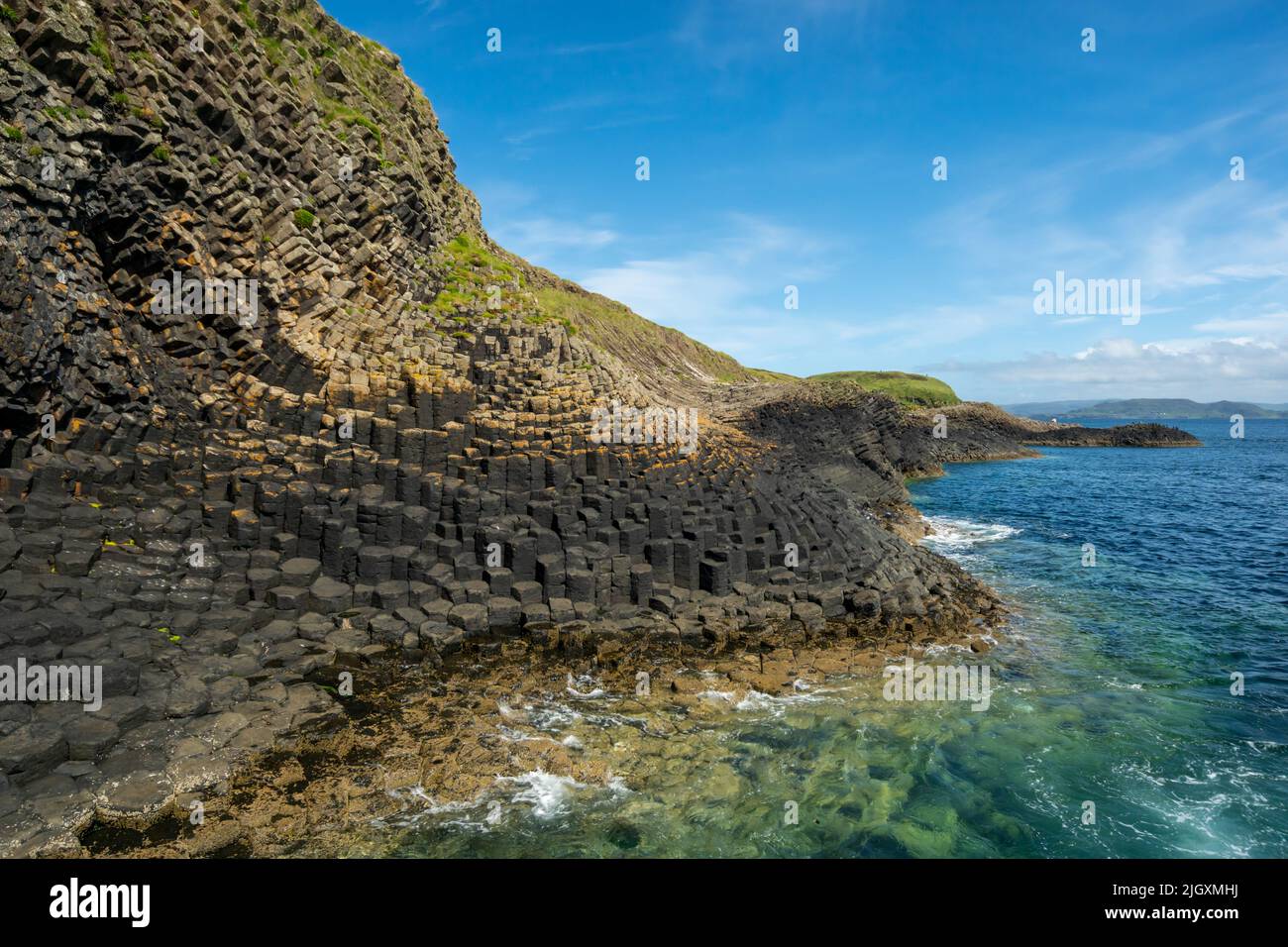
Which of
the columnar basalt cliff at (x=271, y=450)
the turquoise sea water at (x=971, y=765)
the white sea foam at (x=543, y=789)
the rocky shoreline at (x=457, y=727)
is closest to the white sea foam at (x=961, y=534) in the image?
the columnar basalt cliff at (x=271, y=450)

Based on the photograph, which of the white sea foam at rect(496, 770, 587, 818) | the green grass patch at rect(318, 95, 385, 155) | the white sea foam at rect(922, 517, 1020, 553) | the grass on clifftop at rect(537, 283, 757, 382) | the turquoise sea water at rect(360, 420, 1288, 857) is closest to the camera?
the turquoise sea water at rect(360, 420, 1288, 857)

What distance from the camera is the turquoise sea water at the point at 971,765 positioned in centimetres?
1073

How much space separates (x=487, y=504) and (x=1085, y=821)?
49.5 feet

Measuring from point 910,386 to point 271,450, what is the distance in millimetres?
120076

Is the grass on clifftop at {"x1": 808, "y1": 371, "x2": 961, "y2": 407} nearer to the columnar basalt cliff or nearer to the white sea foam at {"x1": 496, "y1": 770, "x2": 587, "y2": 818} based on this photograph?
the columnar basalt cliff

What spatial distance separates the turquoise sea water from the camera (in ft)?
35.2

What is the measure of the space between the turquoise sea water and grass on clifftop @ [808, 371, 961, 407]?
87.8 metres

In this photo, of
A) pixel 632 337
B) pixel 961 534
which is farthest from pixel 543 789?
pixel 632 337

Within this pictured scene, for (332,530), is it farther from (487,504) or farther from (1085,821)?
(1085,821)

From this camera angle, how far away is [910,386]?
12206cm

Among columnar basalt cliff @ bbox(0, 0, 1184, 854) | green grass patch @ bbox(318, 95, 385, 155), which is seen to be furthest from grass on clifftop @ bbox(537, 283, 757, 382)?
columnar basalt cliff @ bbox(0, 0, 1184, 854)

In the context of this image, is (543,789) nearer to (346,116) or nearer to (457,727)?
(457,727)

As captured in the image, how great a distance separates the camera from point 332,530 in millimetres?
17359

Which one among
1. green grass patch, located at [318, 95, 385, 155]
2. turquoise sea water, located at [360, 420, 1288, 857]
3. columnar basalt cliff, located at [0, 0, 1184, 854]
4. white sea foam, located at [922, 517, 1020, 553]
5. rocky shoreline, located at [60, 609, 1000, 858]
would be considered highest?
green grass patch, located at [318, 95, 385, 155]
